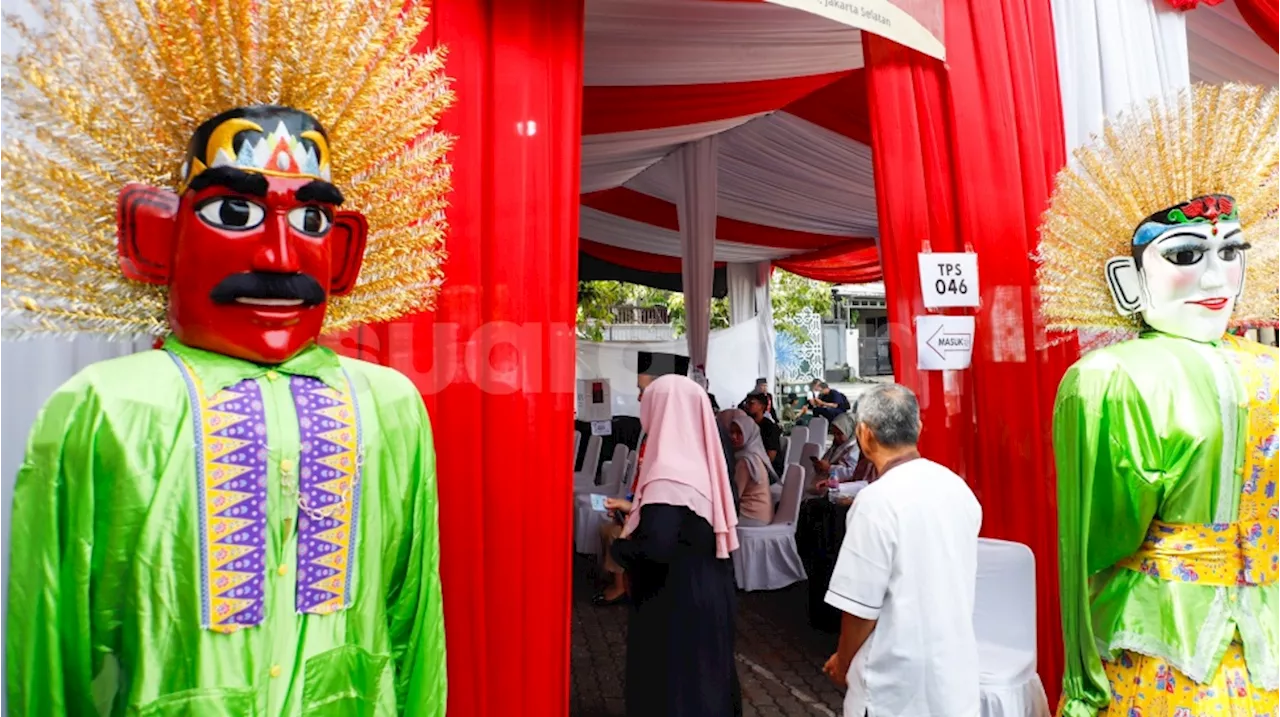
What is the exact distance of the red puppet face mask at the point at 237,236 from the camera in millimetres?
1428

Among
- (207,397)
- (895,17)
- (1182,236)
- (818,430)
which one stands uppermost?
(895,17)

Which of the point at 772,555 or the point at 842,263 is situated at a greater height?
the point at 842,263

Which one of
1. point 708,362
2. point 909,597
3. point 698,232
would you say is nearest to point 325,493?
point 909,597

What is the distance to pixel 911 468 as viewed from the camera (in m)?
2.08

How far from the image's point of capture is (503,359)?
2.35m

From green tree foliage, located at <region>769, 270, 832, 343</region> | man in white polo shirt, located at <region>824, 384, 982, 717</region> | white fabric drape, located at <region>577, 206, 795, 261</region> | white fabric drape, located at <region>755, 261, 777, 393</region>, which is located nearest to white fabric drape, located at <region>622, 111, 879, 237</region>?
white fabric drape, located at <region>577, 206, 795, 261</region>

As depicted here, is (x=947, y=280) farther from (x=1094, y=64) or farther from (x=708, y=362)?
(x=708, y=362)

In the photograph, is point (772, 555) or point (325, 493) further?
point (772, 555)

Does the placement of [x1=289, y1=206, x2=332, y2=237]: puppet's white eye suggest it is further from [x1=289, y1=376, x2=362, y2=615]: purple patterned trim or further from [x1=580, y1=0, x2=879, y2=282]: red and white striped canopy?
[x1=580, y1=0, x2=879, y2=282]: red and white striped canopy

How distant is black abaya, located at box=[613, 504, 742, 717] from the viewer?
305 cm

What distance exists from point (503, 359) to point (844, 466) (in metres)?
3.49

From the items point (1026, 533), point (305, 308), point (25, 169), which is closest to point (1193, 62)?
point (1026, 533)

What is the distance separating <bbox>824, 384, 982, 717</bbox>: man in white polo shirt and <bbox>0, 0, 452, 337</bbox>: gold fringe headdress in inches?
53.3

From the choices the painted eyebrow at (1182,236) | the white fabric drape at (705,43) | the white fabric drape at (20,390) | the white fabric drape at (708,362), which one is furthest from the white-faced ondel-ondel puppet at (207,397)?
the white fabric drape at (708,362)
